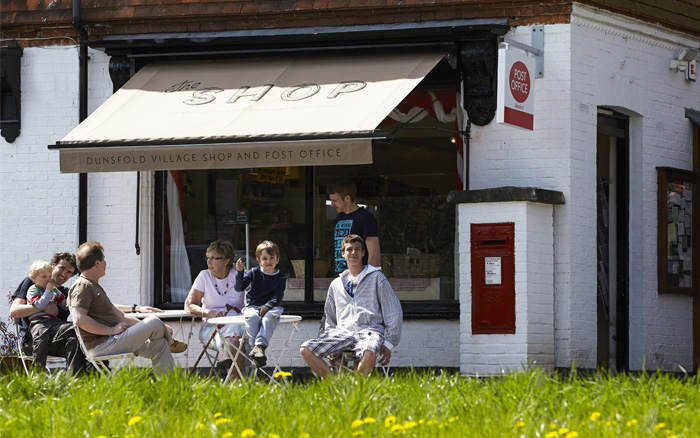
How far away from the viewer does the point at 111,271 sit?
11.8 metres

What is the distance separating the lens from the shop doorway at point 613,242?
11.6 meters

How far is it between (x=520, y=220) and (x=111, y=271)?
4.11 meters

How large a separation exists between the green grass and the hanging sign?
3.25 meters

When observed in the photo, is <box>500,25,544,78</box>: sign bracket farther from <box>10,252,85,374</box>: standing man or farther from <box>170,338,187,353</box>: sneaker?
<box>10,252,85,374</box>: standing man

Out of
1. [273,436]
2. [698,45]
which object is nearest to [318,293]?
[698,45]

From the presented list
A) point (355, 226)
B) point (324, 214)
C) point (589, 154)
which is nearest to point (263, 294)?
point (355, 226)

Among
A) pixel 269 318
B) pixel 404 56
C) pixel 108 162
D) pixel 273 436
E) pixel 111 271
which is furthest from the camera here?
pixel 111 271

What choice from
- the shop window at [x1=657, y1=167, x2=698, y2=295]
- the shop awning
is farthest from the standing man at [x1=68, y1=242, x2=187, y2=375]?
the shop window at [x1=657, y1=167, x2=698, y2=295]

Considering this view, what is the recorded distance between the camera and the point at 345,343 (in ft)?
28.6

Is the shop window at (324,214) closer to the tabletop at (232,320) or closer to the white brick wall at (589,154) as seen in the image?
the white brick wall at (589,154)

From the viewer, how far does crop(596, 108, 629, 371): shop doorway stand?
37.9 feet

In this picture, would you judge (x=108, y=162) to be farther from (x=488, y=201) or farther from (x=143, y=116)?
(x=488, y=201)

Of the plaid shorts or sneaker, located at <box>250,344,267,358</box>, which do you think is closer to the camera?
the plaid shorts

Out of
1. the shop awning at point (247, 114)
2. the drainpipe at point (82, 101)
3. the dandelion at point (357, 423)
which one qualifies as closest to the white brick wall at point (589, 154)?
the shop awning at point (247, 114)
